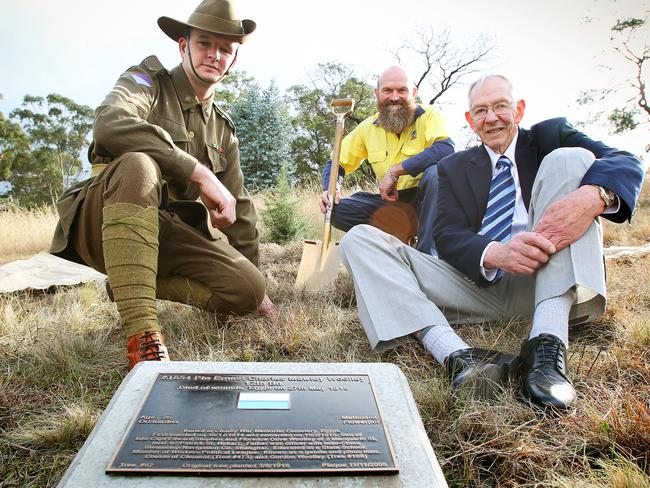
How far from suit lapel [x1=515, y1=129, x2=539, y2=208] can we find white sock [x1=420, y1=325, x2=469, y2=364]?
837 millimetres

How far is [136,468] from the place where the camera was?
3.84 feet

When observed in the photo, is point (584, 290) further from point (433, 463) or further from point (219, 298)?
point (219, 298)

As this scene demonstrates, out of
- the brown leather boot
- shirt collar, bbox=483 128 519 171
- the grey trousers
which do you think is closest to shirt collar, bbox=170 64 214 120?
the grey trousers

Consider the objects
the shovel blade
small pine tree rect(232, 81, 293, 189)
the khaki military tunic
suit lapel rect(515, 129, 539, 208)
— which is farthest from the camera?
small pine tree rect(232, 81, 293, 189)

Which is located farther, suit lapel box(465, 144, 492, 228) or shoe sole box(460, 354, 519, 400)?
suit lapel box(465, 144, 492, 228)

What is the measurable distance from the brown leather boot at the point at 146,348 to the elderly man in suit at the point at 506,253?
91 cm

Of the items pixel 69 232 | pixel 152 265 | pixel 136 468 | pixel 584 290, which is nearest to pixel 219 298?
pixel 152 265

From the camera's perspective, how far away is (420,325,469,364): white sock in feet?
6.84

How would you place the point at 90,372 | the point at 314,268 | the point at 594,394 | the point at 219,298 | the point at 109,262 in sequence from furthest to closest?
the point at 314,268
the point at 219,298
the point at 90,372
the point at 109,262
the point at 594,394

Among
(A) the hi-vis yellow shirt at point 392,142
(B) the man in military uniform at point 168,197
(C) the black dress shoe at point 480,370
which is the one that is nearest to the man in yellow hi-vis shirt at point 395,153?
(A) the hi-vis yellow shirt at point 392,142

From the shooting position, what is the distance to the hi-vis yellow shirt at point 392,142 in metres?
4.38

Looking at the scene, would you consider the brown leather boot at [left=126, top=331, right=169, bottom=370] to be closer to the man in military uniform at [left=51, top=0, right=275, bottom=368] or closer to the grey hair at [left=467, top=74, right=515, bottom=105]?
the man in military uniform at [left=51, top=0, right=275, bottom=368]

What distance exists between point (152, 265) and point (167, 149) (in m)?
0.54

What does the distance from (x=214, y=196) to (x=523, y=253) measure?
4.57 feet
